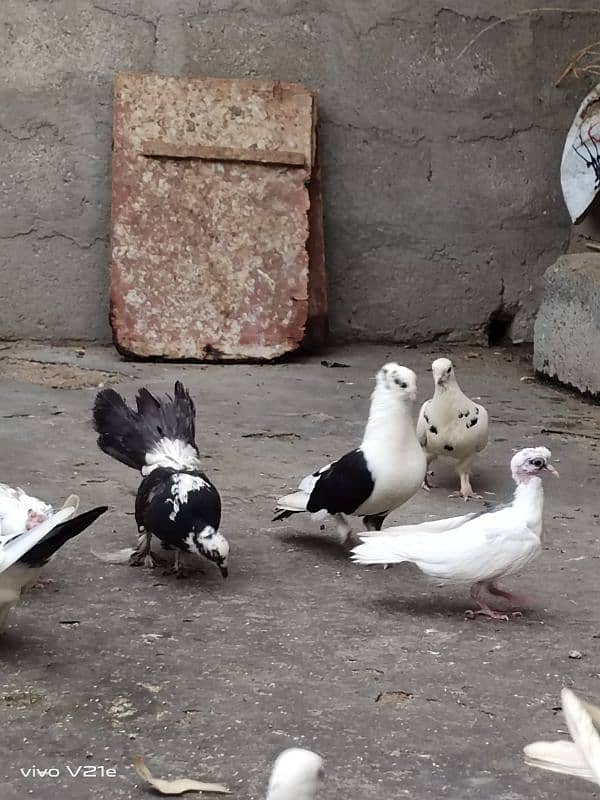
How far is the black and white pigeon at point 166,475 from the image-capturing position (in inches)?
139

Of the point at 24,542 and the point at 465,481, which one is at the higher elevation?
the point at 24,542

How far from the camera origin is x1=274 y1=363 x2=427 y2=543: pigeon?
373 centimetres

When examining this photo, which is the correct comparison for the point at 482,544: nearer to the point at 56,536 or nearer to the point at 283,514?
the point at 283,514

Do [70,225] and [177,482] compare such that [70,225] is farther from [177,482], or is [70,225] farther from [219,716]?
[219,716]

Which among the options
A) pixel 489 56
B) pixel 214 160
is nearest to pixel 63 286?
pixel 214 160

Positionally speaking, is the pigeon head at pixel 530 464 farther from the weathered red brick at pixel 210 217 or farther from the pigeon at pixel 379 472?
the weathered red brick at pixel 210 217

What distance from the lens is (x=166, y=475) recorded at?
→ 3.71m

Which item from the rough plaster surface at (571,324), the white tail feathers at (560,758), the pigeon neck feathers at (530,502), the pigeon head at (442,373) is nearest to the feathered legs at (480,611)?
the pigeon neck feathers at (530,502)

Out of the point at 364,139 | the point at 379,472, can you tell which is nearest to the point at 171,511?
the point at 379,472

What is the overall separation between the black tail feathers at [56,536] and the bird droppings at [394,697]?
0.76m

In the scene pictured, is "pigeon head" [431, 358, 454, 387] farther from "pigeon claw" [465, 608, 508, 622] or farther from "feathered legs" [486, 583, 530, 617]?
"pigeon claw" [465, 608, 508, 622]

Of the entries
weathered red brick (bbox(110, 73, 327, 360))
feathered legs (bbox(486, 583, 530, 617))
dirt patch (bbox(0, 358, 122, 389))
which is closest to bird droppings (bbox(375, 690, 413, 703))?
feathered legs (bbox(486, 583, 530, 617))

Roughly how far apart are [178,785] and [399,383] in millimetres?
1699

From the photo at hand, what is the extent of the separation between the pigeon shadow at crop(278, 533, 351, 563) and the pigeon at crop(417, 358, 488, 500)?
719 mm
